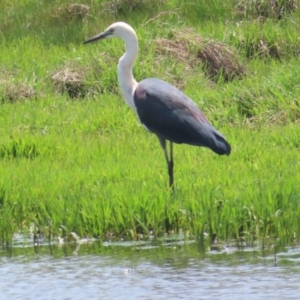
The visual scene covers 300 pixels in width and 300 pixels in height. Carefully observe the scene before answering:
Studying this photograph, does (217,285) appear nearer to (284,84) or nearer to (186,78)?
(284,84)

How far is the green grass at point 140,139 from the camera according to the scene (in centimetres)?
706

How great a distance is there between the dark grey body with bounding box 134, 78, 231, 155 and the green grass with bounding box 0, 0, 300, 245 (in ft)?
0.97

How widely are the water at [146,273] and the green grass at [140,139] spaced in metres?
0.29

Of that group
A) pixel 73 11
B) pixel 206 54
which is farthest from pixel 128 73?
pixel 73 11

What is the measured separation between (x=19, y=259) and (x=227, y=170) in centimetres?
226

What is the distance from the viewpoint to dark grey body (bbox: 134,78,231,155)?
322 inches

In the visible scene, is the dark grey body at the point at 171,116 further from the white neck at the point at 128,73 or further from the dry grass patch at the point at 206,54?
the dry grass patch at the point at 206,54

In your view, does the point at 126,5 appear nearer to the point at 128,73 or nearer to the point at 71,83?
the point at 71,83

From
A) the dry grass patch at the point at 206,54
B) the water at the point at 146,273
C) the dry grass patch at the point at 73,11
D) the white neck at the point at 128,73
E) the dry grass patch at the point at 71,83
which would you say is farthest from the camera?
the dry grass patch at the point at 73,11

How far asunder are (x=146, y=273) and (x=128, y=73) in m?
3.15

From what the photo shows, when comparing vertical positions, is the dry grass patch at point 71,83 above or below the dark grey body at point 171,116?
above

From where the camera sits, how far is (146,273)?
6.21 metres

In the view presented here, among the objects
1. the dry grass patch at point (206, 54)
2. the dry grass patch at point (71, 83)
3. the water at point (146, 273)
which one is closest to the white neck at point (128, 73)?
the water at point (146, 273)

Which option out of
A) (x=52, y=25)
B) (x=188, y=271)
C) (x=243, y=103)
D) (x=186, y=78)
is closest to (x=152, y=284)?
(x=188, y=271)
